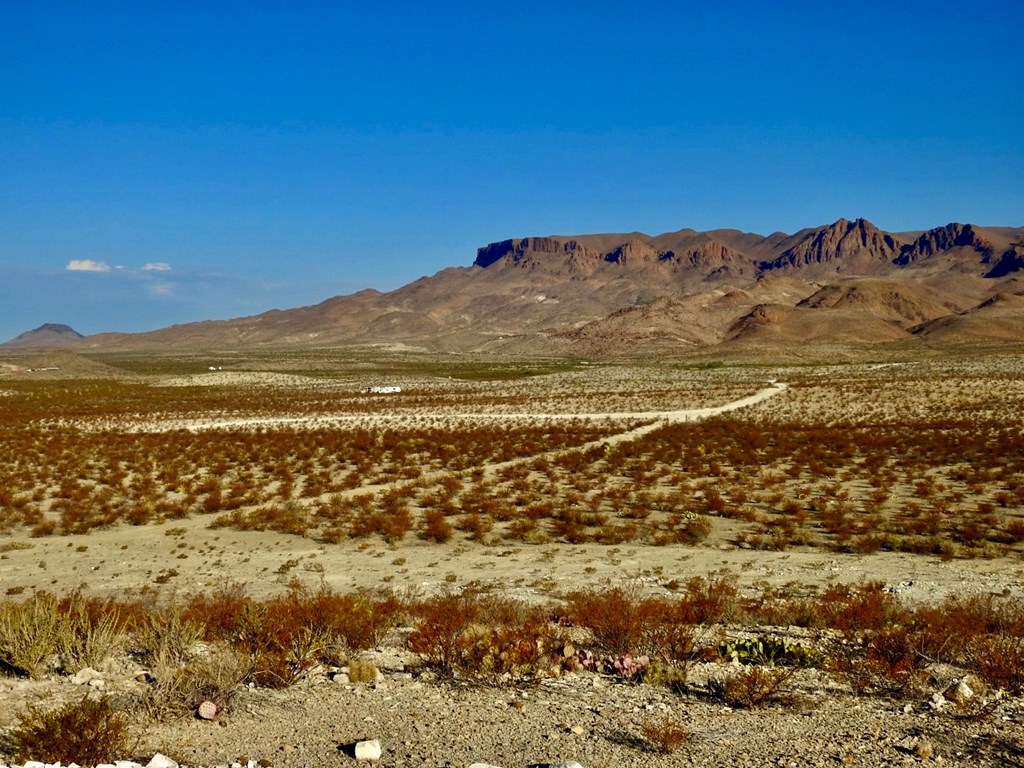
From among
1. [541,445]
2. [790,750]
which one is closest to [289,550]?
[790,750]

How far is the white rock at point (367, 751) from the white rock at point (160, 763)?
1236 mm

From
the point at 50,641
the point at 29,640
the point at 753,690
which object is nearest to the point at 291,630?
the point at 50,641

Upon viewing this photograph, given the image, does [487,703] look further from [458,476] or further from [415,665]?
[458,476]

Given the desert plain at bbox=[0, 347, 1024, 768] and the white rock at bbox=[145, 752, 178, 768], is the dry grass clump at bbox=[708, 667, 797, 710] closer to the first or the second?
the desert plain at bbox=[0, 347, 1024, 768]

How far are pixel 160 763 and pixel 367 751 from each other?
1394 mm

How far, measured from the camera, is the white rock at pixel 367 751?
539cm

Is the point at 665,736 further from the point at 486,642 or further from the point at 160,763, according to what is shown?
the point at 160,763

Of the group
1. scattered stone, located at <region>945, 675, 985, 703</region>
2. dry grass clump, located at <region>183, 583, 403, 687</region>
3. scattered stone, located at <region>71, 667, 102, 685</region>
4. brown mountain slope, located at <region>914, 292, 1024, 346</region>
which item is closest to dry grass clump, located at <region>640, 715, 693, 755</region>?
scattered stone, located at <region>945, 675, 985, 703</region>

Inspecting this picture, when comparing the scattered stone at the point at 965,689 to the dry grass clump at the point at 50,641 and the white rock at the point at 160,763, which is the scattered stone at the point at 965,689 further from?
the dry grass clump at the point at 50,641

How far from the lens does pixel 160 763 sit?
17.0 feet

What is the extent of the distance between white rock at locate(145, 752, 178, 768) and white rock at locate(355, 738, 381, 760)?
1.24 m

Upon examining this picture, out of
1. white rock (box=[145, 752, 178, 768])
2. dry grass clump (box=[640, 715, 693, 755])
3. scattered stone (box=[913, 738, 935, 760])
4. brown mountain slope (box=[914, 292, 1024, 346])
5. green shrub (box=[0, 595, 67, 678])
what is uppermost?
brown mountain slope (box=[914, 292, 1024, 346])

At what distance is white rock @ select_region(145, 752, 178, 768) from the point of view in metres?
5.14

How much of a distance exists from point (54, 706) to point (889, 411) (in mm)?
44103
